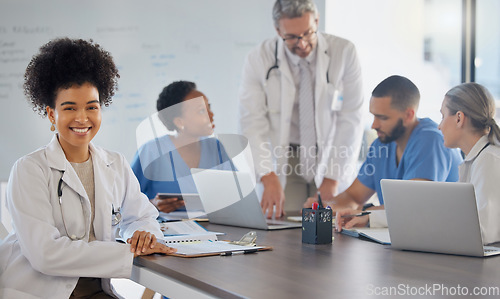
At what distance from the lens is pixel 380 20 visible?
15.5 ft

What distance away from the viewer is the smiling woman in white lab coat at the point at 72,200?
1437 millimetres

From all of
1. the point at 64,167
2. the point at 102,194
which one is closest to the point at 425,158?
the point at 102,194

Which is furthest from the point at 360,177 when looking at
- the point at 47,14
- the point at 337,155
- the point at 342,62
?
the point at 47,14

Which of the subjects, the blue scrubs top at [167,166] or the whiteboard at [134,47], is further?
the whiteboard at [134,47]

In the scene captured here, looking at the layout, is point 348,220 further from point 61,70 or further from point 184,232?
point 61,70

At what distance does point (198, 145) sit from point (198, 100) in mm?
234

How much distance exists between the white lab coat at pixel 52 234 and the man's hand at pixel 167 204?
2.21 feet

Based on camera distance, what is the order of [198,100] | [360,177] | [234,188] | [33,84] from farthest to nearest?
[198,100], [360,177], [234,188], [33,84]

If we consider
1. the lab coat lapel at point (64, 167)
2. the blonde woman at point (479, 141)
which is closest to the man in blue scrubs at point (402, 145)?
the blonde woman at point (479, 141)

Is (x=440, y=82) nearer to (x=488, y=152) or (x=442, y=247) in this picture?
(x=488, y=152)

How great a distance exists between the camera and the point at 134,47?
11.7ft

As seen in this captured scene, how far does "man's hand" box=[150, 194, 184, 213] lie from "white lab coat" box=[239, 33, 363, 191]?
2.00 ft

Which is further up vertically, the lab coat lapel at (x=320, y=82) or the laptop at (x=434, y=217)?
the lab coat lapel at (x=320, y=82)

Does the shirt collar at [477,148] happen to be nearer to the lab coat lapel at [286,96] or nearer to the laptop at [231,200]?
the laptop at [231,200]
